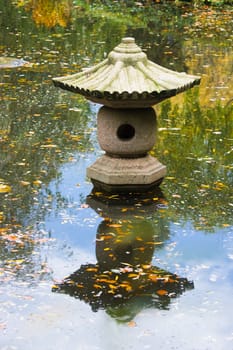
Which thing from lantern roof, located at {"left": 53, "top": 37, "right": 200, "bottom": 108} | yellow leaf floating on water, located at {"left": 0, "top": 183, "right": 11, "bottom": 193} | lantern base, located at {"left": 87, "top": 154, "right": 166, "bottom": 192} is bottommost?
yellow leaf floating on water, located at {"left": 0, "top": 183, "right": 11, "bottom": 193}

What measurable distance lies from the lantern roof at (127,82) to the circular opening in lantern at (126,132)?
1.51 feet

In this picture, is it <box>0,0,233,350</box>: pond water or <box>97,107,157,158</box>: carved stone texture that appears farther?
<box>97,107,157,158</box>: carved stone texture

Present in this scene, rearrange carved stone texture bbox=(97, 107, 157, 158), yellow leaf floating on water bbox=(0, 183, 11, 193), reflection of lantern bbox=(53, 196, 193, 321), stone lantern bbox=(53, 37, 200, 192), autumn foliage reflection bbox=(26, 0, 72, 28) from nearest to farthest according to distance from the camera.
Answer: reflection of lantern bbox=(53, 196, 193, 321), stone lantern bbox=(53, 37, 200, 192), carved stone texture bbox=(97, 107, 157, 158), yellow leaf floating on water bbox=(0, 183, 11, 193), autumn foliage reflection bbox=(26, 0, 72, 28)

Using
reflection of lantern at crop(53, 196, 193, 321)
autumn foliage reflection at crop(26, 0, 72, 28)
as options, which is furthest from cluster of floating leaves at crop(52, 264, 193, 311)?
autumn foliage reflection at crop(26, 0, 72, 28)

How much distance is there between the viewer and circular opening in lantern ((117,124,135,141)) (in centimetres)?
864

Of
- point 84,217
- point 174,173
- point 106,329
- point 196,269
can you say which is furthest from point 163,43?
point 106,329

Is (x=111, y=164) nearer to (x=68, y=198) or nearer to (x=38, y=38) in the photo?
(x=68, y=198)

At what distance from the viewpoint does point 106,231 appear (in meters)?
7.67

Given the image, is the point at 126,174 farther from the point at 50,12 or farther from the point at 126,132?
the point at 50,12

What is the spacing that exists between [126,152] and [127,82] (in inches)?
32.6

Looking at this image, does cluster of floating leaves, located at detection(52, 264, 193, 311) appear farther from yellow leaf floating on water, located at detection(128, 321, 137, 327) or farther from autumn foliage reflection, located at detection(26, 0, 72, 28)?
autumn foliage reflection, located at detection(26, 0, 72, 28)

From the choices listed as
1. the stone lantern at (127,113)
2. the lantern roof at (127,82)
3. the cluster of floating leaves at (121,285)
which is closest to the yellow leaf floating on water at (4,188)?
the stone lantern at (127,113)

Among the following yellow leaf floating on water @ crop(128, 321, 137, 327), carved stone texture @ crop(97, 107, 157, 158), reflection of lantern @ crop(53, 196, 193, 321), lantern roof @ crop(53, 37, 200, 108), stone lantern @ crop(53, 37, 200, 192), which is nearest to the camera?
yellow leaf floating on water @ crop(128, 321, 137, 327)

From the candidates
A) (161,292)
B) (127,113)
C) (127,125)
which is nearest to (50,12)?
(127,125)
